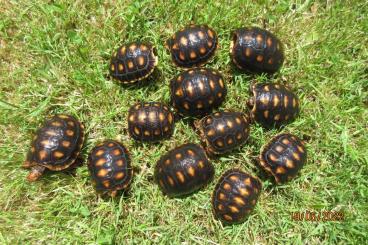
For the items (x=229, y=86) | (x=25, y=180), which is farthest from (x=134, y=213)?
(x=229, y=86)

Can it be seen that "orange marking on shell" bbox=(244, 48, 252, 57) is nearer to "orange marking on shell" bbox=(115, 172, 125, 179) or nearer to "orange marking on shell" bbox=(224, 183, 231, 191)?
"orange marking on shell" bbox=(224, 183, 231, 191)

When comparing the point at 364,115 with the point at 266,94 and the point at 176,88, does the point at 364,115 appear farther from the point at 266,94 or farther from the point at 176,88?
the point at 176,88

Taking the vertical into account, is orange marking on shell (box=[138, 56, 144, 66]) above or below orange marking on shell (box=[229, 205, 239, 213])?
above

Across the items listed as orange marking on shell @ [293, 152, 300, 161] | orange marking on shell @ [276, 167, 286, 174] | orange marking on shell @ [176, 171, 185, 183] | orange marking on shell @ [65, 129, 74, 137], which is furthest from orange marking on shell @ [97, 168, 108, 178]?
orange marking on shell @ [293, 152, 300, 161]

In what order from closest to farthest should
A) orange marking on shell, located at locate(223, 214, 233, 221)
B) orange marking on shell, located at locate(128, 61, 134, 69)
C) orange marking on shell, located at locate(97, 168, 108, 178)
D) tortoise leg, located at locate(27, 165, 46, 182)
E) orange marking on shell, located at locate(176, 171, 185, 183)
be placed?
orange marking on shell, located at locate(176, 171, 185, 183), orange marking on shell, located at locate(97, 168, 108, 178), orange marking on shell, located at locate(223, 214, 233, 221), tortoise leg, located at locate(27, 165, 46, 182), orange marking on shell, located at locate(128, 61, 134, 69)

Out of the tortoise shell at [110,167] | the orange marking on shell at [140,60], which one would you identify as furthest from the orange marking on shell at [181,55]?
the tortoise shell at [110,167]
